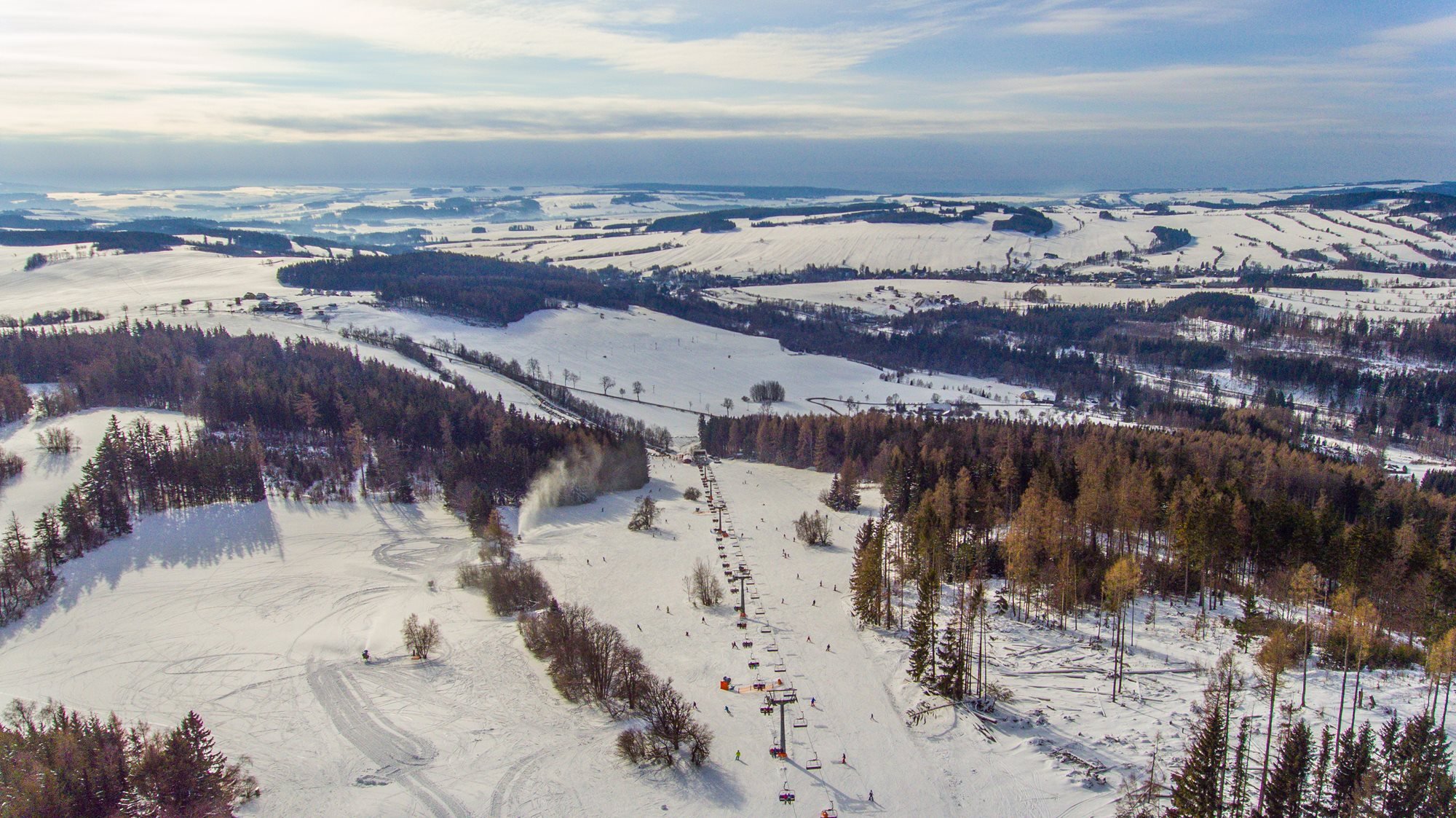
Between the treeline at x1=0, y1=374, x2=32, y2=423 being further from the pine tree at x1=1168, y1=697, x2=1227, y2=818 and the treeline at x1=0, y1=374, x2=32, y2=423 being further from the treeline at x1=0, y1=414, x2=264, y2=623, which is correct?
the pine tree at x1=1168, y1=697, x2=1227, y2=818

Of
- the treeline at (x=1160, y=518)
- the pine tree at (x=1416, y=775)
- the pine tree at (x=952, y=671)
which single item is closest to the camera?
the pine tree at (x=1416, y=775)

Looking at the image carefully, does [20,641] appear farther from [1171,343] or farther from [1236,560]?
[1171,343]

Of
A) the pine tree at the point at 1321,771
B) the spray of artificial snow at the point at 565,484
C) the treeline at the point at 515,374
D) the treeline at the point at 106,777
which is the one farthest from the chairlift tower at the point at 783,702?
the treeline at the point at 515,374

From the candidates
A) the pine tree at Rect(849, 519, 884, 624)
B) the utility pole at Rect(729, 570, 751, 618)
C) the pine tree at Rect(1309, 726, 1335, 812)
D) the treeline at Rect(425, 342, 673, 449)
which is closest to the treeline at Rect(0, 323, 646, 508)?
the treeline at Rect(425, 342, 673, 449)

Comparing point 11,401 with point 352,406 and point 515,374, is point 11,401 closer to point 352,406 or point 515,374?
point 352,406

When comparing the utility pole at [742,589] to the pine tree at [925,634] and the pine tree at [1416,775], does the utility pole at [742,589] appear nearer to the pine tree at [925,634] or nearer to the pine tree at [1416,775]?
the pine tree at [925,634]

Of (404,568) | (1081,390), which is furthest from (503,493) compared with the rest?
(1081,390)
